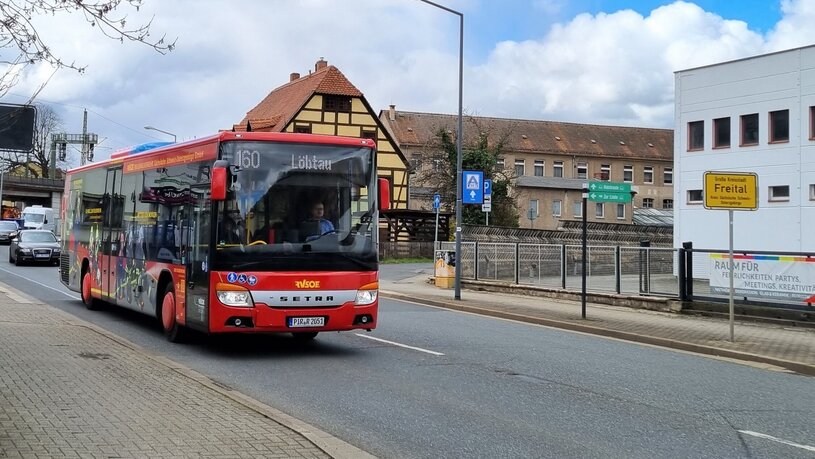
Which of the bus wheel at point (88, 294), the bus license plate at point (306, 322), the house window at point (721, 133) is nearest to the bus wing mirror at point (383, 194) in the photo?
the bus license plate at point (306, 322)

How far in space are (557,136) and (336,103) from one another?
39.1 metres

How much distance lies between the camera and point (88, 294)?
17188 mm

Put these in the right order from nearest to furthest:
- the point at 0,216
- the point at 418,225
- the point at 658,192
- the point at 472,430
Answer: the point at 472,430 → the point at 418,225 → the point at 658,192 → the point at 0,216

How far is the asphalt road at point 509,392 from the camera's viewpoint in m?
6.80

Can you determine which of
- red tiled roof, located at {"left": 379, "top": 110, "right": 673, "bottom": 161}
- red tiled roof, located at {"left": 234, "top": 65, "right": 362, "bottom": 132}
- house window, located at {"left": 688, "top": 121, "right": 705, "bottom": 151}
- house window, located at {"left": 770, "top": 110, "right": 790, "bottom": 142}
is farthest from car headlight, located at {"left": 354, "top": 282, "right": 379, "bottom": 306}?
red tiled roof, located at {"left": 379, "top": 110, "right": 673, "bottom": 161}

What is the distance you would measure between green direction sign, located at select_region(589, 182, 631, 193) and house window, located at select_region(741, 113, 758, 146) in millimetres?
22638

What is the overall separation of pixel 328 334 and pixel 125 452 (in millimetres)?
8603

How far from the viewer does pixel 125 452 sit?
561 centimetres

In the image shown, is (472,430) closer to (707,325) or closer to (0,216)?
(707,325)

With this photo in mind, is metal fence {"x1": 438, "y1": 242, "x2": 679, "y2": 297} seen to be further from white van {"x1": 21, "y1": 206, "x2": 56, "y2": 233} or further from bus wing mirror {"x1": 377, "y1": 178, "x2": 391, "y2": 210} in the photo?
white van {"x1": 21, "y1": 206, "x2": 56, "y2": 233}

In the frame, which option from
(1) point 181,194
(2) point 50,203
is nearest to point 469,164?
(1) point 181,194

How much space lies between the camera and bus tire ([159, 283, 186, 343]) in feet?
39.8

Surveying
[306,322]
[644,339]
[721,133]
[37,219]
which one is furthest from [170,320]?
[37,219]

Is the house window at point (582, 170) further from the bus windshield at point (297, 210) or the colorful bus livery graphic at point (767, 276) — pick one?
the bus windshield at point (297, 210)
